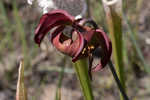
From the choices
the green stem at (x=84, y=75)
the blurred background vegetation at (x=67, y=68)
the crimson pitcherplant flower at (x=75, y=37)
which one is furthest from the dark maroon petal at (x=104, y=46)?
the blurred background vegetation at (x=67, y=68)

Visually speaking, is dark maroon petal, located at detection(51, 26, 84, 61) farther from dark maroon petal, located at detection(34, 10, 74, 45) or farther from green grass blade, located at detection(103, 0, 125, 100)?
green grass blade, located at detection(103, 0, 125, 100)

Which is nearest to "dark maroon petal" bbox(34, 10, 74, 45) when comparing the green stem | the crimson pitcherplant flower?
the crimson pitcherplant flower

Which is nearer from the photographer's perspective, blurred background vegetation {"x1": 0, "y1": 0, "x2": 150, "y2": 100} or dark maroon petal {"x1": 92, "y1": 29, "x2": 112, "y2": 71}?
dark maroon petal {"x1": 92, "y1": 29, "x2": 112, "y2": 71}

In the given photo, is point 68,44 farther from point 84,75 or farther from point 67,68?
point 67,68

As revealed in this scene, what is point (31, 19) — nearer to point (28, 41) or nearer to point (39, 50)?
point (28, 41)

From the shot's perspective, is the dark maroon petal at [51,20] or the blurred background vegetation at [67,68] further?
the blurred background vegetation at [67,68]

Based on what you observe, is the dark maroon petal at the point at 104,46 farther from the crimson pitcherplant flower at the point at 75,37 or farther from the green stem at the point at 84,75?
the green stem at the point at 84,75

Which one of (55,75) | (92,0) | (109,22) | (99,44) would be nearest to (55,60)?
(55,75)
